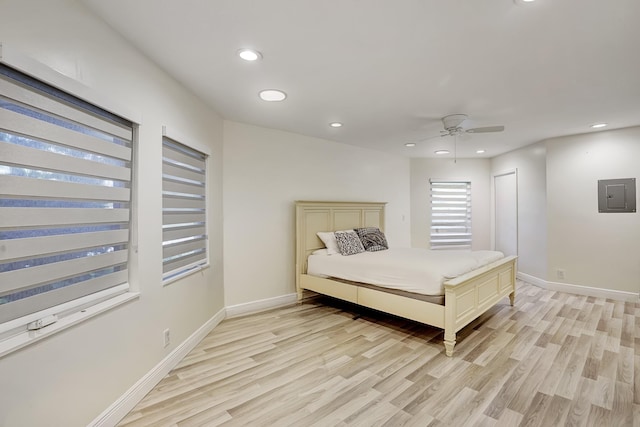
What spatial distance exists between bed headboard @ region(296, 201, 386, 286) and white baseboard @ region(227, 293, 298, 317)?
0.25 m

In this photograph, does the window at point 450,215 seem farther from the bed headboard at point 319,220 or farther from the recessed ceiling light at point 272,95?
the recessed ceiling light at point 272,95

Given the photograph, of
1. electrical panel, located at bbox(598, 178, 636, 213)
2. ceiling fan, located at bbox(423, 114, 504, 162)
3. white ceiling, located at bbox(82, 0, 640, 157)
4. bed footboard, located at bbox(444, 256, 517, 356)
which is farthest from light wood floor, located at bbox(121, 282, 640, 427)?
white ceiling, located at bbox(82, 0, 640, 157)

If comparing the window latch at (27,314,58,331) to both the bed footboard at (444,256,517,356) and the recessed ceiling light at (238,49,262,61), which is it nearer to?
the recessed ceiling light at (238,49,262,61)

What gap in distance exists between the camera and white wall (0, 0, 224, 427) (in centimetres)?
130

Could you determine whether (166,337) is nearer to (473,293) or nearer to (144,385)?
(144,385)

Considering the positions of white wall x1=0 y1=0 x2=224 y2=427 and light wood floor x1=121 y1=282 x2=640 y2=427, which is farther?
light wood floor x1=121 y1=282 x2=640 y2=427

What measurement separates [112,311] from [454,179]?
610 cm

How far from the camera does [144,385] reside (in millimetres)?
2041

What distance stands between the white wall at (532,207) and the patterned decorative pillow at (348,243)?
10.2ft

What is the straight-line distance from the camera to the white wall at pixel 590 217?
4008mm

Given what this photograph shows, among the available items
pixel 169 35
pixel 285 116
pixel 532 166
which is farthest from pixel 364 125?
pixel 532 166

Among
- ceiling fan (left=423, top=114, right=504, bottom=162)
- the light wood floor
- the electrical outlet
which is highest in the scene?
ceiling fan (left=423, top=114, right=504, bottom=162)

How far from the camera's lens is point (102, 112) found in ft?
5.76

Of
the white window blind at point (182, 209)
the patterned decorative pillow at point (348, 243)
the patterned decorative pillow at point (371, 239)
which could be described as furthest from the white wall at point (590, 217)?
the white window blind at point (182, 209)
